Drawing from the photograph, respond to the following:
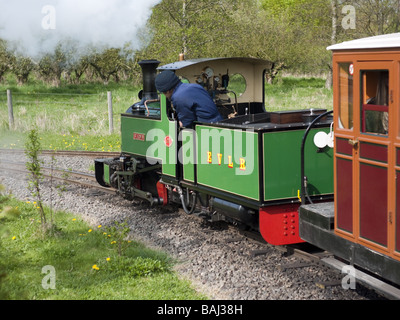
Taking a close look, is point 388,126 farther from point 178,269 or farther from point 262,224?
point 178,269

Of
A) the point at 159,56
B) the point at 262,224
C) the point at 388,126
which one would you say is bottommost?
the point at 262,224

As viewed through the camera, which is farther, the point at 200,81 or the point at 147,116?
the point at 147,116

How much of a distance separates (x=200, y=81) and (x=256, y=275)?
3359 mm

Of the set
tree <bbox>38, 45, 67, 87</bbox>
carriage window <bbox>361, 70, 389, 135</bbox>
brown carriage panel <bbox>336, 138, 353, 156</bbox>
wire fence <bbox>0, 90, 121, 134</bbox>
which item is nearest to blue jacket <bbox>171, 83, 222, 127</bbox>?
brown carriage panel <bbox>336, 138, 353, 156</bbox>

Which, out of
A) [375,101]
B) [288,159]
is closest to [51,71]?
[288,159]

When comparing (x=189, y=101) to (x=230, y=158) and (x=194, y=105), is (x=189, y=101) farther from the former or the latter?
(x=230, y=158)

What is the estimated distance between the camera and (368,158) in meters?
4.79

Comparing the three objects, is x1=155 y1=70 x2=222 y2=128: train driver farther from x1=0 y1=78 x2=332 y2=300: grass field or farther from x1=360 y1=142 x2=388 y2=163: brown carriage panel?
x1=360 y1=142 x2=388 y2=163: brown carriage panel

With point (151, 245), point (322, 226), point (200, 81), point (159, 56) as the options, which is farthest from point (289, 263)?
point (159, 56)

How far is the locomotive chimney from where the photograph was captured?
31.2 feet

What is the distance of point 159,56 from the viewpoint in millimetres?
17188

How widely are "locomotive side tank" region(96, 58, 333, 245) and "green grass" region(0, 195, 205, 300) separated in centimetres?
118

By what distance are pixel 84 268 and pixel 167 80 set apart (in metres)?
2.85

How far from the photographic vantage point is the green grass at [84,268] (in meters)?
5.57
